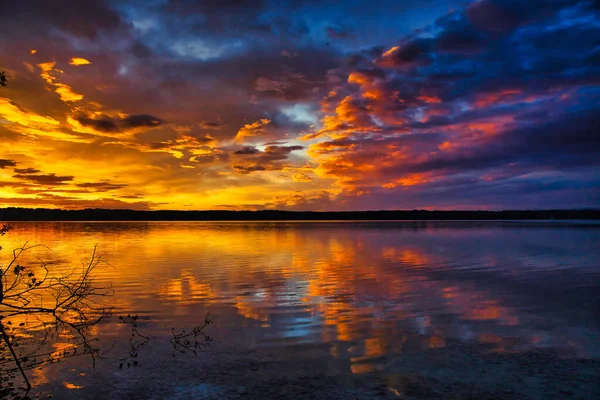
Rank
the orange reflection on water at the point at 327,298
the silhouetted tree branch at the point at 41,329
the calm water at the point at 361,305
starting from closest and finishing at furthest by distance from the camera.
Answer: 1. the silhouetted tree branch at the point at 41,329
2. the calm water at the point at 361,305
3. the orange reflection on water at the point at 327,298

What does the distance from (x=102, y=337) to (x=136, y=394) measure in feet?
15.9

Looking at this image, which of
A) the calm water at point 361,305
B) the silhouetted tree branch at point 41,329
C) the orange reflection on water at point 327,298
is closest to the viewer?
the silhouetted tree branch at point 41,329

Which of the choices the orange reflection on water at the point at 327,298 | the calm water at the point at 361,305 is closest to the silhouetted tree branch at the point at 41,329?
the calm water at the point at 361,305

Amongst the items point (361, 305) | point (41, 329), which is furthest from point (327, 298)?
point (41, 329)

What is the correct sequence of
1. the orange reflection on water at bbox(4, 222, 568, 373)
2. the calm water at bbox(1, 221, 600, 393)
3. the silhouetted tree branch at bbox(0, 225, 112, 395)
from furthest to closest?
the orange reflection on water at bbox(4, 222, 568, 373) < the calm water at bbox(1, 221, 600, 393) < the silhouetted tree branch at bbox(0, 225, 112, 395)

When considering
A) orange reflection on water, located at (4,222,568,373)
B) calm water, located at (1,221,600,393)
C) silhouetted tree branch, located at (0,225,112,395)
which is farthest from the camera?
orange reflection on water, located at (4,222,568,373)

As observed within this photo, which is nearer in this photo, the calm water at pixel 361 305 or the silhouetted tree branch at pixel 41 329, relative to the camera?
the silhouetted tree branch at pixel 41 329

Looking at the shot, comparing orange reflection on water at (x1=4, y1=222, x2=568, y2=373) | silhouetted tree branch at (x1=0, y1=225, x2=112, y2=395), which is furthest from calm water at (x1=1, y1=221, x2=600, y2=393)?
silhouetted tree branch at (x1=0, y1=225, x2=112, y2=395)

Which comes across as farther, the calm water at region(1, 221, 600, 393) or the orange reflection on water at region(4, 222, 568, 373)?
the orange reflection on water at region(4, 222, 568, 373)

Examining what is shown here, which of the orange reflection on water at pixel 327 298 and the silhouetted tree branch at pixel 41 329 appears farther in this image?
the orange reflection on water at pixel 327 298

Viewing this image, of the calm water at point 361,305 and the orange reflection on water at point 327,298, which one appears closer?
the calm water at point 361,305

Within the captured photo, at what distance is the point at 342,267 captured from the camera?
94.8ft

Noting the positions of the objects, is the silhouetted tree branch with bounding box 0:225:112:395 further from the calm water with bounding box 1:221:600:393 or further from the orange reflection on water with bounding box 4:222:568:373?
the orange reflection on water with bounding box 4:222:568:373

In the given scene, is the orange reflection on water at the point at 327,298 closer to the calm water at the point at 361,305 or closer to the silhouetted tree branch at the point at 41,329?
the calm water at the point at 361,305
